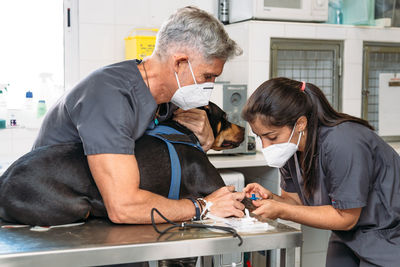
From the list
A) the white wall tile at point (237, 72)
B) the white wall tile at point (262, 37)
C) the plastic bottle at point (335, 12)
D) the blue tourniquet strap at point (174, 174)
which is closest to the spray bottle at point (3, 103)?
the white wall tile at point (237, 72)

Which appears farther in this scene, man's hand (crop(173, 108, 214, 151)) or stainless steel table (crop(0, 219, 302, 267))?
man's hand (crop(173, 108, 214, 151))

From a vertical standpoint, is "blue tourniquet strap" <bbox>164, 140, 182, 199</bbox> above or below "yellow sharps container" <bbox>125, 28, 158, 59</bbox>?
below

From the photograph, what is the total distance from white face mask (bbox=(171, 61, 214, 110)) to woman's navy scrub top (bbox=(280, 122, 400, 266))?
1.41ft

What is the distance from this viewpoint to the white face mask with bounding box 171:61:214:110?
1413 mm

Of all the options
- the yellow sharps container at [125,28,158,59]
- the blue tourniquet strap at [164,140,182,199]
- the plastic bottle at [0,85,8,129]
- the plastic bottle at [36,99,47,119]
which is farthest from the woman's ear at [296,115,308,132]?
the plastic bottle at [0,85,8,129]

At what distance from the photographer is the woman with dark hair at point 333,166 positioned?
147 cm

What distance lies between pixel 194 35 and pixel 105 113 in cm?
37

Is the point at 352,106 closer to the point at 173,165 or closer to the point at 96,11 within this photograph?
the point at 96,11

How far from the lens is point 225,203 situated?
127 cm

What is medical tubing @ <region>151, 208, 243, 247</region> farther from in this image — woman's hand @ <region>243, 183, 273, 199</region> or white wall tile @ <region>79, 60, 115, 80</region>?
white wall tile @ <region>79, 60, 115, 80</region>

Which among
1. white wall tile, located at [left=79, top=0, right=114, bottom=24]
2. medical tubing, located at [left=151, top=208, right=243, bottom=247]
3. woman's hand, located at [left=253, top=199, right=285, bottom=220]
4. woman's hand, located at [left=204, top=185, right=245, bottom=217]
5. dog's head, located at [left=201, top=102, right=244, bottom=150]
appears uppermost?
white wall tile, located at [left=79, top=0, right=114, bottom=24]

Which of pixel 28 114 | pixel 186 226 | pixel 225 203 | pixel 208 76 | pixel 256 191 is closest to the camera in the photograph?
pixel 186 226

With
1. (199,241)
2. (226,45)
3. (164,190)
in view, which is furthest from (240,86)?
(199,241)

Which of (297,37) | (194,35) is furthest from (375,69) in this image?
(194,35)
